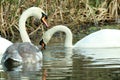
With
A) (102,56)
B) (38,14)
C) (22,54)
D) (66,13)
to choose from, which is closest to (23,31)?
(38,14)

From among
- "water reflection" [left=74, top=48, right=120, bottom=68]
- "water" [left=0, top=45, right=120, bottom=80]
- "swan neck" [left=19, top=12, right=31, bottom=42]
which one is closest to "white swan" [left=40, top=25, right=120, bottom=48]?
"water reflection" [left=74, top=48, right=120, bottom=68]

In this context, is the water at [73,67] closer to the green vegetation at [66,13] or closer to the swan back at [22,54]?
the swan back at [22,54]

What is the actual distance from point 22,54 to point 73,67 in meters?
1.14

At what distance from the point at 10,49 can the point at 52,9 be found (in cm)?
636

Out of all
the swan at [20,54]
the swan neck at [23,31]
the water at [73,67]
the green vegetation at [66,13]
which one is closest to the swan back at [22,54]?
the swan at [20,54]

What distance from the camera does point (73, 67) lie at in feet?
34.0

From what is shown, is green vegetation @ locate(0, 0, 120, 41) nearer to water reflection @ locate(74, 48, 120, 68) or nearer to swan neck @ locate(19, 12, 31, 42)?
swan neck @ locate(19, 12, 31, 42)

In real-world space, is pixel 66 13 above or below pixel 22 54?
above

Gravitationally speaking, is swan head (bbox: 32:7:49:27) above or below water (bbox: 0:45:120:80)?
above

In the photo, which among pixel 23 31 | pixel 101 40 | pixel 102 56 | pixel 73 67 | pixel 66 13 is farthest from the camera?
pixel 66 13

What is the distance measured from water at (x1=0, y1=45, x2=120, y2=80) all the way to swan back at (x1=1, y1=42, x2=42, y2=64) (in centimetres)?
18

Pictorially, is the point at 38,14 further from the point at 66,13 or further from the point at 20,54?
the point at 66,13

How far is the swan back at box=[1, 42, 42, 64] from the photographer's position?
10930mm

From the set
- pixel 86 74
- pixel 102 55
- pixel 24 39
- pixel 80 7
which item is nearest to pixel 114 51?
pixel 102 55
